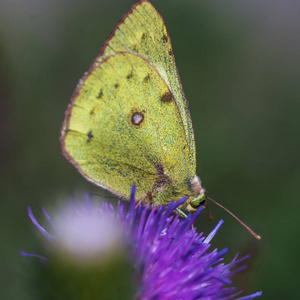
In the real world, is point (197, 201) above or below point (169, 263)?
above

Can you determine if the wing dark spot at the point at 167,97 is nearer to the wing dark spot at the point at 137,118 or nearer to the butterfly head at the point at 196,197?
the wing dark spot at the point at 137,118

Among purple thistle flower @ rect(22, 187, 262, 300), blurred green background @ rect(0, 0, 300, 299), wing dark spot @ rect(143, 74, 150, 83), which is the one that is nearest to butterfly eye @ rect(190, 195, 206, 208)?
purple thistle flower @ rect(22, 187, 262, 300)

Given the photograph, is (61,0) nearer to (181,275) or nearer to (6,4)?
(6,4)

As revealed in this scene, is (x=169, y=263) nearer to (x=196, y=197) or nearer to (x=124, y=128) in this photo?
(x=196, y=197)

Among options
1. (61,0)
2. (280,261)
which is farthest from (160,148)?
(61,0)

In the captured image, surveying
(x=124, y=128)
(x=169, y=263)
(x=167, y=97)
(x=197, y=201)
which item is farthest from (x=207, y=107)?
(x=169, y=263)

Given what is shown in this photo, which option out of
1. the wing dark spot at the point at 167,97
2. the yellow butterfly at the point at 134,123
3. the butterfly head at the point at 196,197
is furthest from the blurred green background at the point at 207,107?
the wing dark spot at the point at 167,97
